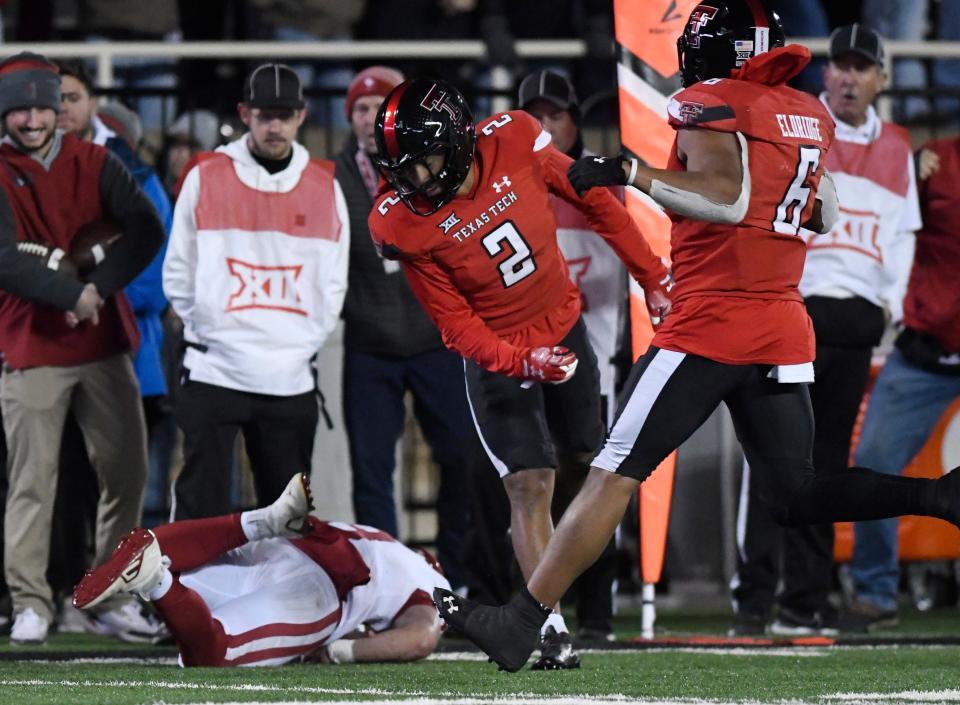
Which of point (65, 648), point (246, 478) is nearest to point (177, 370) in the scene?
point (246, 478)

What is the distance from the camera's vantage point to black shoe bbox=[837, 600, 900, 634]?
7.55 meters

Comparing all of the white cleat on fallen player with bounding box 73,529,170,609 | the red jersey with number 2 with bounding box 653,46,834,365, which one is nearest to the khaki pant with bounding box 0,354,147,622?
the white cleat on fallen player with bounding box 73,529,170,609

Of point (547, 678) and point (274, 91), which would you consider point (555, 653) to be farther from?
point (274, 91)

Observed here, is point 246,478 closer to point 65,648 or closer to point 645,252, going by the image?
point 65,648

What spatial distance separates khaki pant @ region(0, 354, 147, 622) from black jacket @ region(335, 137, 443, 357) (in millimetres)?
963

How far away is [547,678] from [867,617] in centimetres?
293

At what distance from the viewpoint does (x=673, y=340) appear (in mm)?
4809

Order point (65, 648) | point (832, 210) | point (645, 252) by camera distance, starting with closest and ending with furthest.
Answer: point (832, 210) < point (645, 252) < point (65, 648)

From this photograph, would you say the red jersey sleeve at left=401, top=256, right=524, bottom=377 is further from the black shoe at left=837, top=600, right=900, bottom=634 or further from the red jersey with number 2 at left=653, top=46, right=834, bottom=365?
the black shoe at left=837, top=600, right=900, bottom=634

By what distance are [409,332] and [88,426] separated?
54.2 inches

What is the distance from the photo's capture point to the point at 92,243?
701 centimetres

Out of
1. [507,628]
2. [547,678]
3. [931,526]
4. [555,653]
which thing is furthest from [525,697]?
[931,526]

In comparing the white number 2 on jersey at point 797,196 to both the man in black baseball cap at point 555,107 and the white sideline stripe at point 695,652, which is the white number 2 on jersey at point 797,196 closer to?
the white sideline stripe at point 695,652

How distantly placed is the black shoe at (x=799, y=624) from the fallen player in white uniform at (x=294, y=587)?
1.86 m
